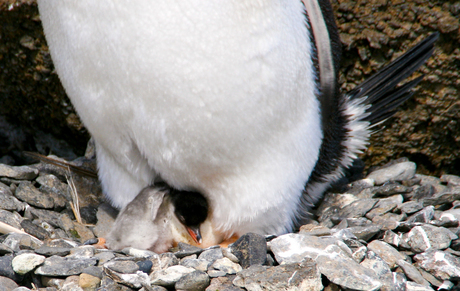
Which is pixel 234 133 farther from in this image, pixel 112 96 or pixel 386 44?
pixel 386 44

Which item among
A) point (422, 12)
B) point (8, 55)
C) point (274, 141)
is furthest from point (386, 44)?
point (8, 55)

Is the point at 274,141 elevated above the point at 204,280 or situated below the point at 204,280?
above

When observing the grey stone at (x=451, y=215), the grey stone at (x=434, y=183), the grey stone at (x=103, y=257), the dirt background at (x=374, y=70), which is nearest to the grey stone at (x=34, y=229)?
the grey stone at (x=103, y=257)

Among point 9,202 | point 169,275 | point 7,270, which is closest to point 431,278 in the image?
point 169,275

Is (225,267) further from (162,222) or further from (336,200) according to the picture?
(336,200)

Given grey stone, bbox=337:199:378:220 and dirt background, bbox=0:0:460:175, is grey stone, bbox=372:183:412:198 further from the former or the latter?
dirt background, bbox=0:0:460:175
